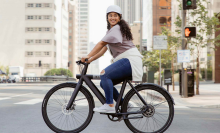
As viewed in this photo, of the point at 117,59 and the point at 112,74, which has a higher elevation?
Answer: the point at 117,59

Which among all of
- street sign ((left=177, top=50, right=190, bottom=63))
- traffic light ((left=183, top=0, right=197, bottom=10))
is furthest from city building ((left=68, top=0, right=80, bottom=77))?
traffic light ((left=183, top=0, right=197, bottom=10))

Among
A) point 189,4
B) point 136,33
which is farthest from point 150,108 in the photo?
point 136,33

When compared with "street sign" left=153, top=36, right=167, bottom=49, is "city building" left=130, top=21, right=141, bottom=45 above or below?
above

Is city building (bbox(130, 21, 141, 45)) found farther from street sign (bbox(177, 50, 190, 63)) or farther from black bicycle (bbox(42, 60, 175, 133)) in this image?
black bicycle (bbox(42, 60, 175, 133))

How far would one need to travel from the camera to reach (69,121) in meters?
4.76

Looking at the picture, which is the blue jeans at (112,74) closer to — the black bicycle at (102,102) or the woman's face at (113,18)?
the black bicycle at (102,102)

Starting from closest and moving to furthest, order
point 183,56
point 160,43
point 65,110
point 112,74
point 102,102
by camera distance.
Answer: point 112,74
point 102,102
point 65,110
point 183,56
point 160,43

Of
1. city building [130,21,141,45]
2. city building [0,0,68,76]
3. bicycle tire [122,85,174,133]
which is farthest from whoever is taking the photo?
city building [130,21,141,45]

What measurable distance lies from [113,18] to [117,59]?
61 cm

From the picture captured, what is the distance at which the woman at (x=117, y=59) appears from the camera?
15.0 feet

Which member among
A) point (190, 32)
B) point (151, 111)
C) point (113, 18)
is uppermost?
point (190, 32)

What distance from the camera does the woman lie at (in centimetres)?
458

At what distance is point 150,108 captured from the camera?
15.7 feet

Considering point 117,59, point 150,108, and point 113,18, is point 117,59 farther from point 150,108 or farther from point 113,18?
point 150,108
